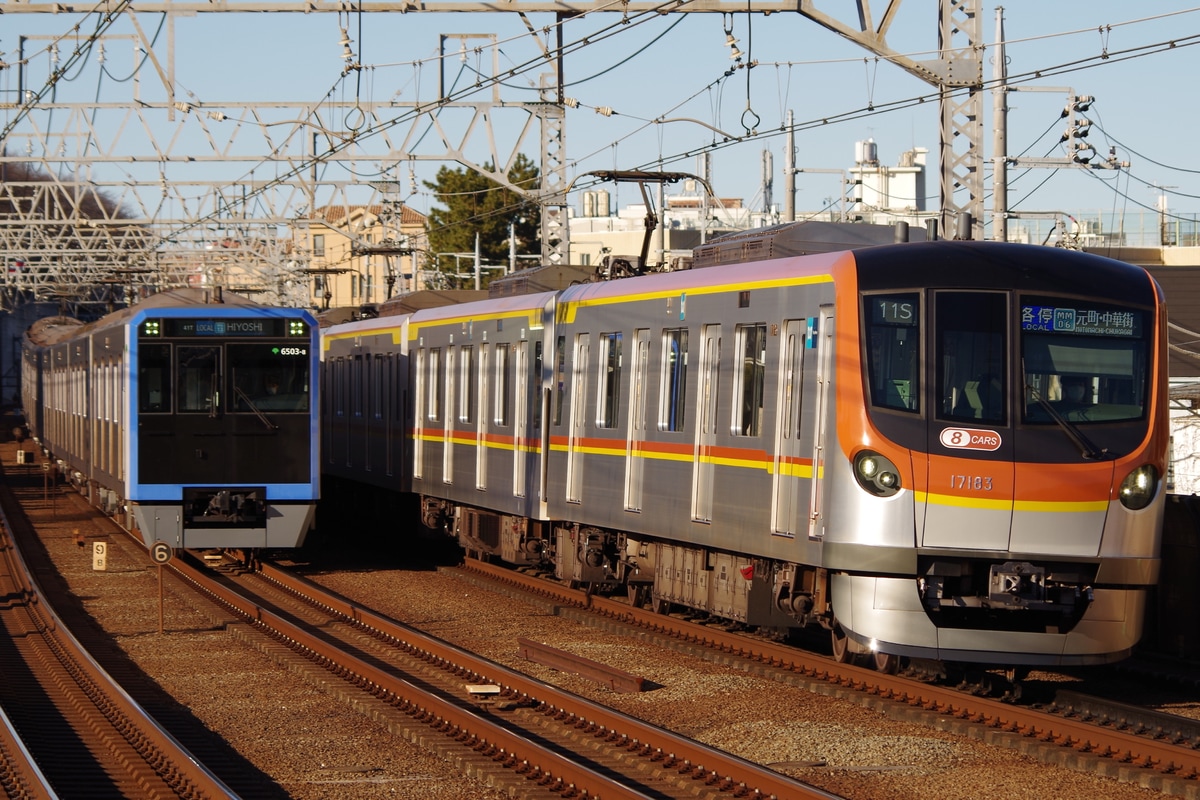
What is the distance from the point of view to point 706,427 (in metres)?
13.0

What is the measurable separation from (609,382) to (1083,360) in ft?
17.5

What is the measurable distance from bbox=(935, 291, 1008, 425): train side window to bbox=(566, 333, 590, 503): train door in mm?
5501

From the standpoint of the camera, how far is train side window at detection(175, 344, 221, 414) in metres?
18.5

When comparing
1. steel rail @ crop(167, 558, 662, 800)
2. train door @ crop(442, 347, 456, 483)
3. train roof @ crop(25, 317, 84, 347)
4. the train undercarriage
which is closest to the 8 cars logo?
the train undercarriage

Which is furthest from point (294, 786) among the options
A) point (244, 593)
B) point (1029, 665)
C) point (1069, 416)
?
point (244, 593)

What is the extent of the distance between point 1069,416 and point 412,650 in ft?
18.7

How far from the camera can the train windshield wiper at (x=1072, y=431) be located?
10.3 m

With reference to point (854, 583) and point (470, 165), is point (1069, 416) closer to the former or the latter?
point (854, 583)

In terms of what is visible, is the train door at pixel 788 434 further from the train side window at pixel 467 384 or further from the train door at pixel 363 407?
the train door at pixel 363 407

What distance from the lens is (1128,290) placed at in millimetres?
10688

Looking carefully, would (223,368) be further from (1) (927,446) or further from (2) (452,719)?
(1) (927,446)

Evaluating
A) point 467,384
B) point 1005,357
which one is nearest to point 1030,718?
point 1005,357

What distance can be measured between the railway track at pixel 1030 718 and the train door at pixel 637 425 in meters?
1.41

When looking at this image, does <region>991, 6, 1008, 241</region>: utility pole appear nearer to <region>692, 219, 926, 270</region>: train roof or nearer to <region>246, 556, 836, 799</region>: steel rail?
<region>692, 219, 926, 270</region>: train roof
